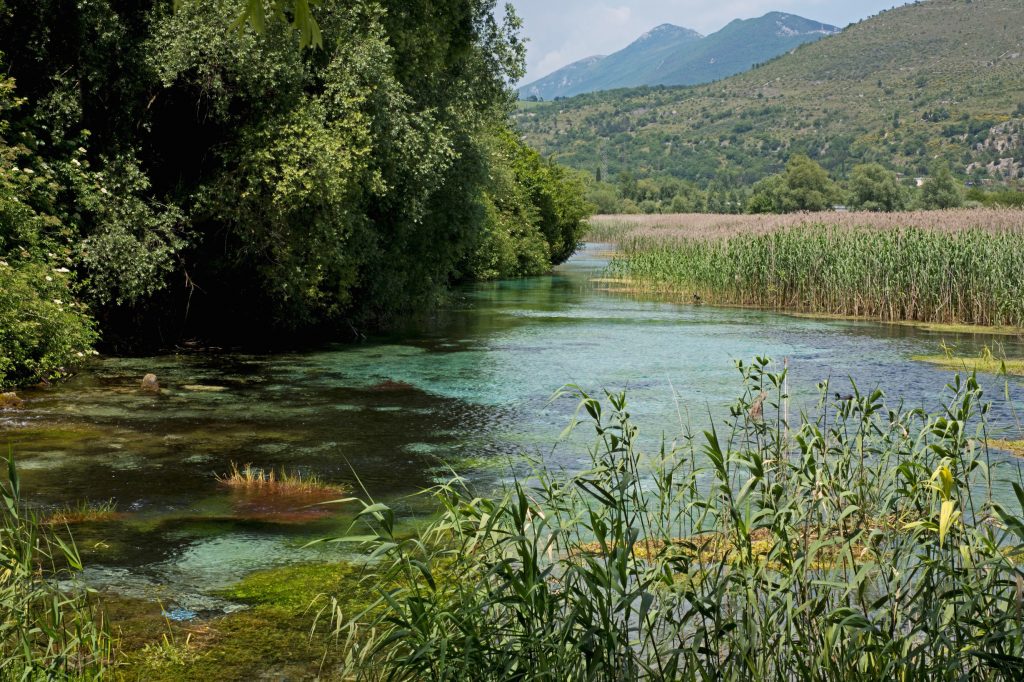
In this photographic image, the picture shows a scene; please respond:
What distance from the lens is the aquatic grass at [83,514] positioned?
771 centimetres

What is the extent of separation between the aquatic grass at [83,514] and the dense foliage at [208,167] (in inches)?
192

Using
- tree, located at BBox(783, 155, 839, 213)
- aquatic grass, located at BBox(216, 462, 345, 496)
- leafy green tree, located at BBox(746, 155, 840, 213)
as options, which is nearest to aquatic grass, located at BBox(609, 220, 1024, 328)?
aquatic grass, located at BBox(216, 462, 345, 496)

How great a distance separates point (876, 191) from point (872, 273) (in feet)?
173

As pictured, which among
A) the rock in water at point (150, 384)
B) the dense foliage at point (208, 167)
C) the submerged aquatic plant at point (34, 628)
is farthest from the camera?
the dense foliage at point (208, 167)

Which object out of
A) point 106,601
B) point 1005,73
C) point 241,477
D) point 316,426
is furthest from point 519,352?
point 1005,73

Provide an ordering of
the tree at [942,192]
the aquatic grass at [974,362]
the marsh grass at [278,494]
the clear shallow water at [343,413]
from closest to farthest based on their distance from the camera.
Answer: the clear shallow water at [343,413] → the marsh grass at [278,494] → the aquatic grass at [974,362] → the tree at [942,192]

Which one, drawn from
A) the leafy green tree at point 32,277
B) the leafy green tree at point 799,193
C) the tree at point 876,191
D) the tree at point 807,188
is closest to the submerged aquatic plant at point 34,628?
the leafy green tree at point 32,277

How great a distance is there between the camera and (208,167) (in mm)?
17297

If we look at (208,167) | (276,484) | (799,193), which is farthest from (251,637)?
(799,193)

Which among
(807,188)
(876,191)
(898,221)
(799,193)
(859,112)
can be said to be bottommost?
(898,221)

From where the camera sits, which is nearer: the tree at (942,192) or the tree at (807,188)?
the tree at (942,192)

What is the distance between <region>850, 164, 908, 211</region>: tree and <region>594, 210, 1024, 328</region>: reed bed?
4269cm

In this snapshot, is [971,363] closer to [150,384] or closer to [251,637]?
[150,384]

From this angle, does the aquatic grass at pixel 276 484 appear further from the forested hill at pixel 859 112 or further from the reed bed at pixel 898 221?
the forested hill at pixel 859 112
